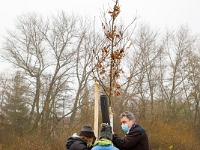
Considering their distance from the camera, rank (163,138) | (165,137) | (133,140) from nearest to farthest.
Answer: (133,140) < (163,138) < (165,137)

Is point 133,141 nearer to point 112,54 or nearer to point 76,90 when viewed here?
point 112,54

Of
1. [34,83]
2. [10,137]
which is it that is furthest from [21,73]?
[10,137]

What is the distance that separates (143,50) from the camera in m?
26.6

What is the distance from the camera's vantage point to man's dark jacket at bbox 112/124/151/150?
477 cm

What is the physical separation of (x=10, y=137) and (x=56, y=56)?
9.70 meters

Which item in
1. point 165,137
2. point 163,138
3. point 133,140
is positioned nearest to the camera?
point 133,140

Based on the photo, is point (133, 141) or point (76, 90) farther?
point (76, 90)

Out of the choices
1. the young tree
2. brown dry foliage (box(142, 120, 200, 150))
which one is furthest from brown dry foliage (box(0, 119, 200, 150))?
the young tree

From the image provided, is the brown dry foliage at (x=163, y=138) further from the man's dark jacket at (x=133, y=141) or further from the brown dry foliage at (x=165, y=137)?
the man's dark jacket at (x=133, y=141)

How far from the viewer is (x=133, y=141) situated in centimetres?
477

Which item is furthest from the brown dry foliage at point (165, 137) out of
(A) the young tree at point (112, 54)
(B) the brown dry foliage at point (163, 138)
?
(A) the young tree at point (112, 54)

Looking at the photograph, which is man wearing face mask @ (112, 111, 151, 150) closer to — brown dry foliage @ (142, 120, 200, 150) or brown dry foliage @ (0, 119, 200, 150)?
brown dry foliage @ (0, 119, 200, 150)

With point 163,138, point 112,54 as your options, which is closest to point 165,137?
point 163,138

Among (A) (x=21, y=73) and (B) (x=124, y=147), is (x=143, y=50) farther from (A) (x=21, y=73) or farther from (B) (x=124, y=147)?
(B) (x=124, y=147)
